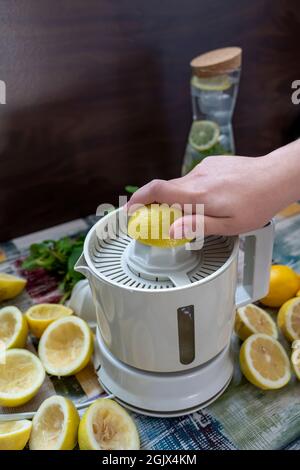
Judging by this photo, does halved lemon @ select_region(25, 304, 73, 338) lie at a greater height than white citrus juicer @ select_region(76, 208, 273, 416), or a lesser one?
lesser

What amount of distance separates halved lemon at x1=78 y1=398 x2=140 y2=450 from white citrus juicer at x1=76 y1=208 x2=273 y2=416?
41mm

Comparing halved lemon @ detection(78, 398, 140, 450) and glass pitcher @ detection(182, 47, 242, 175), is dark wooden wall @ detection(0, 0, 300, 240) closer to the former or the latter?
glass pitcher @ detection(182, 47, 242, 175)

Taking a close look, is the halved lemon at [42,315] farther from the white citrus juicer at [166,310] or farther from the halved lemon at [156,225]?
the halved lemon at [156,225]

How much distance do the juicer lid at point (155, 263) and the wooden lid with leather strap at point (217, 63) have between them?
45cm

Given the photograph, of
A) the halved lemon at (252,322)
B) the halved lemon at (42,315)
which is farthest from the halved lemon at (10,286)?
the halved lemon at (252,322)

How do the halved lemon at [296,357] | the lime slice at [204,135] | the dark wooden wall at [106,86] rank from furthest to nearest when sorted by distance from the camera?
1. the lime slice at [204,135]
2. the dark wooden wall at [106,86]
3. the halved lemon at [296,357]

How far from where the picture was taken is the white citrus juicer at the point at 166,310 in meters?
0.57

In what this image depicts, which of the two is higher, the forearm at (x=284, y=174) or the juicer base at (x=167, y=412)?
the forearm at (x=284, y=174)

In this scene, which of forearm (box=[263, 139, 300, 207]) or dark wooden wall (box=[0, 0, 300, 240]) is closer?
forearm (box=[263, 139, 300, 207])

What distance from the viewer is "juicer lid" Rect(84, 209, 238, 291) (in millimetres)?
589

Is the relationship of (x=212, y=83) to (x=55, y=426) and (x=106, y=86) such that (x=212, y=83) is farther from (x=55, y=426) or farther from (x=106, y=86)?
(x=55, y=426)

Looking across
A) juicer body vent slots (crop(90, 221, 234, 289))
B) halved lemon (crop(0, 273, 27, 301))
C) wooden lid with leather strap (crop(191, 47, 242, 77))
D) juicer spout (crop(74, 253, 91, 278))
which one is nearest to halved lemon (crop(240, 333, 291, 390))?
juicer body vent slots (crop(90, 221, 234, 289))

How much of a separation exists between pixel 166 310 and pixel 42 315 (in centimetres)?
31

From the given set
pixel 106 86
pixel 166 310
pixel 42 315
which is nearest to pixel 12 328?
pixel 42 315
